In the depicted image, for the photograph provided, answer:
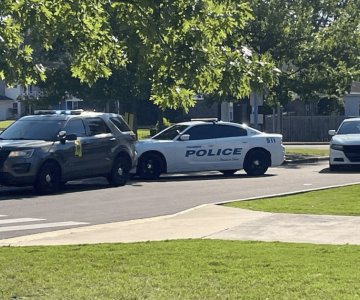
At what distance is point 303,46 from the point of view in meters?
35.5

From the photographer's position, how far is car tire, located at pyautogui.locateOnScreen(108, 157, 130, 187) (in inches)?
868

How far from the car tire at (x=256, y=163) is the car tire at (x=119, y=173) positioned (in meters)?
4.20

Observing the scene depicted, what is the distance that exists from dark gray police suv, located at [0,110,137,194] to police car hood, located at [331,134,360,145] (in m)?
6.87

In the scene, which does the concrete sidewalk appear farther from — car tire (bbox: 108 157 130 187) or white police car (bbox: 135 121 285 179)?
white police car (bbox: 135 121 285 179)

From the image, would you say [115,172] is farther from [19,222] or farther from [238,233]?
[238,233]

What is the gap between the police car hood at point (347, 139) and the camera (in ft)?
86.8

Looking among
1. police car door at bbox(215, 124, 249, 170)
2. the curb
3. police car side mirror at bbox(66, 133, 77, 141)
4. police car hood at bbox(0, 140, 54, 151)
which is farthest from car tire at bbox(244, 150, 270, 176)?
the curb

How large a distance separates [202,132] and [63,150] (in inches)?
215

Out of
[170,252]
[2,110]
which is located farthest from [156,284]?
[2,110]

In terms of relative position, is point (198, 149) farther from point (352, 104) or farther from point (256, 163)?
point (352, 104)

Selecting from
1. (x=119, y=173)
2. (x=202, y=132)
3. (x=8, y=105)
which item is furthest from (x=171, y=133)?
(x=8, y=105)

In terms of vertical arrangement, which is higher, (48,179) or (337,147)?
(337,147)

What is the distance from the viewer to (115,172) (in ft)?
72.4

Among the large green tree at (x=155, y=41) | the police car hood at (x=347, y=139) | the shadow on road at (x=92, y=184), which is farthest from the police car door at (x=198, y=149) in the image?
the large green tree at (x=155, y=41)
